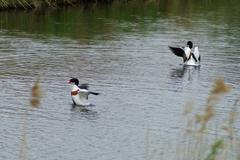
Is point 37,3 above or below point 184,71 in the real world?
above

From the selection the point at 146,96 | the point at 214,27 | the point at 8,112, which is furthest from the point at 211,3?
the point at 8,112

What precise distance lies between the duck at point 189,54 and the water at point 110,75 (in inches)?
14.1

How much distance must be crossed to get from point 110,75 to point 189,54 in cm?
442

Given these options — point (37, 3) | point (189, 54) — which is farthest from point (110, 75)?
point (37, 3)

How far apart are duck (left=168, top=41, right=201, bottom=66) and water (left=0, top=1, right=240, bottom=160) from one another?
1.18ft

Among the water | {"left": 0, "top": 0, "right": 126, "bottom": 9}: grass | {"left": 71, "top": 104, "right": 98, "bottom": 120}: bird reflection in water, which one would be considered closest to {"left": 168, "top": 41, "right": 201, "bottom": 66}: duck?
the water

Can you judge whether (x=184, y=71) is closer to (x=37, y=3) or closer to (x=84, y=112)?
(x=84, y=112)

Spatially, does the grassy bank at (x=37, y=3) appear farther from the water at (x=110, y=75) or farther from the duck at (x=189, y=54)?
the duck at (x=189, y=54)

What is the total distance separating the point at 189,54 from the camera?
2691cm

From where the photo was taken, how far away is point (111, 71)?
79.9 ft

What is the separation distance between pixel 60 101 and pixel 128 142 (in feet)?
15.1

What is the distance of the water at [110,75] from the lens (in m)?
15.7

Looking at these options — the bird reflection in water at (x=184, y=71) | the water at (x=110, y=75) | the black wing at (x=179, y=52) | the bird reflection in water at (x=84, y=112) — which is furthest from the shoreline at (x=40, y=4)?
the bird reflection in water at (x=84, y=112)

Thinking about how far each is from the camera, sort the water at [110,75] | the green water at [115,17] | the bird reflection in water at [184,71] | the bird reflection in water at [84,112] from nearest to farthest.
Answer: the water at [110,75], the bird reflection in water at [84,112], the bird reflection in water at [184,71], the green water at [115,17]
